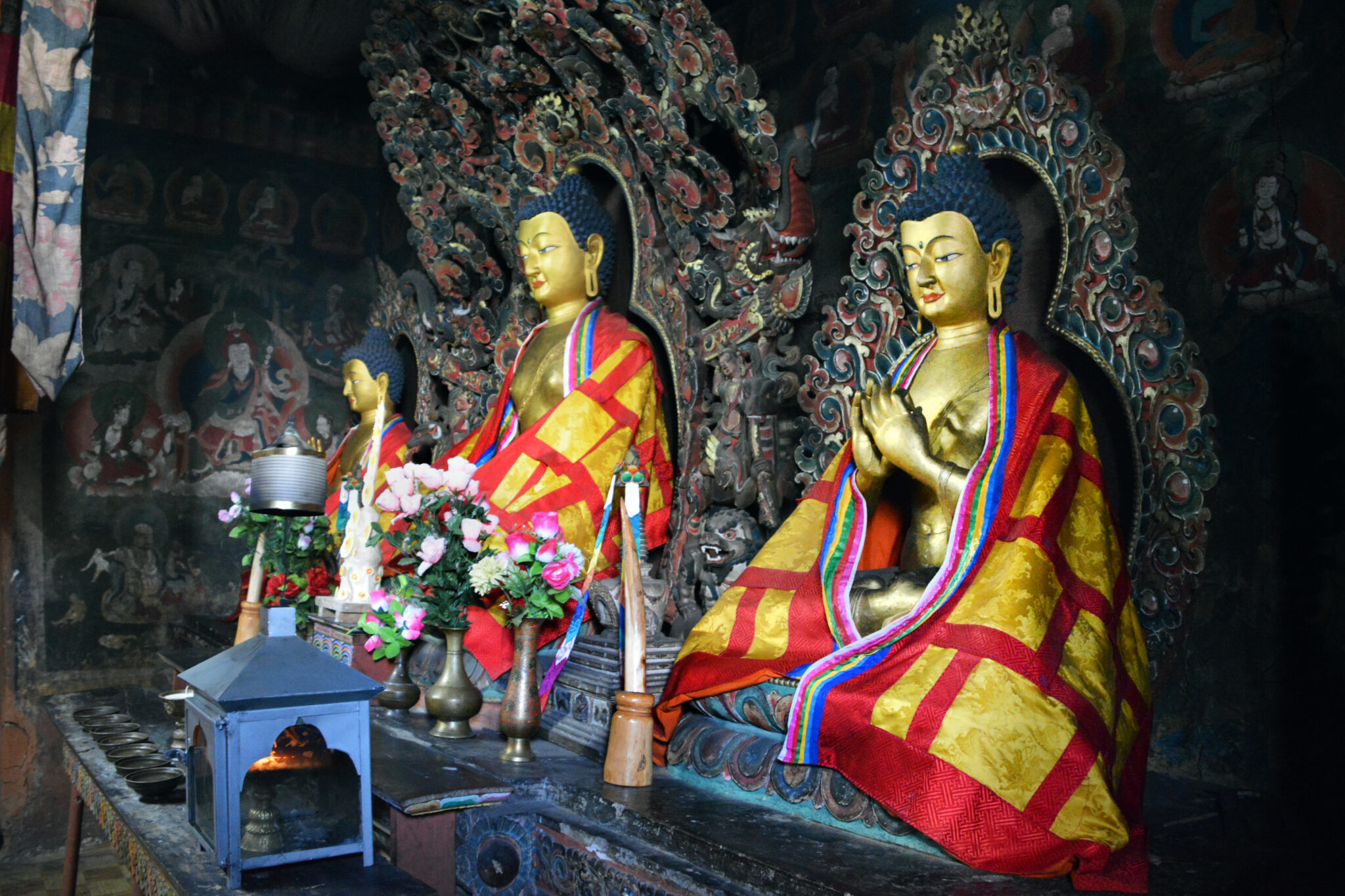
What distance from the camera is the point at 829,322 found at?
3660 mm

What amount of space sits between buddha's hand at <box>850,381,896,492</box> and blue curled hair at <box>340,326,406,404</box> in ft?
13.9

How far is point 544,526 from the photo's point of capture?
11.1 feet

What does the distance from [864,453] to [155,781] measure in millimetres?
2114

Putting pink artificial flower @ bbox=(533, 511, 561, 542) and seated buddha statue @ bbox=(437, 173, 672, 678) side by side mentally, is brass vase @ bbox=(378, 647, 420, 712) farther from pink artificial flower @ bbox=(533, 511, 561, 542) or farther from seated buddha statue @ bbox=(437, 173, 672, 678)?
pink artificial flower @ bbox=(533, 511, 561, 542)

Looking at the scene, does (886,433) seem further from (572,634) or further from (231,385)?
(231,385)

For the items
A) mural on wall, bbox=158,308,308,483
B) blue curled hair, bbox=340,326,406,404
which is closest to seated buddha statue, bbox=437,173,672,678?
blue curled hair, bbox=340,326,406,404

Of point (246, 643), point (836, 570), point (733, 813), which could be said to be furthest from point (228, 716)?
point (836, 570)

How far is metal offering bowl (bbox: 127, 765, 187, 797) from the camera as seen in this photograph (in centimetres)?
281

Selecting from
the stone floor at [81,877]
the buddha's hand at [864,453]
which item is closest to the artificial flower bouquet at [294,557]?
the stone floor at [81,877]

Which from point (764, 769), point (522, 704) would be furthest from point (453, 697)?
point (764, 769)

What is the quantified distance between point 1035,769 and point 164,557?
5.98 metres

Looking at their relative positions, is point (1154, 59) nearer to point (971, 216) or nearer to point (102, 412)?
point (971, 216)

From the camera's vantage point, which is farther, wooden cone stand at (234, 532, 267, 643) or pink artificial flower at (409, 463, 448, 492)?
wooden cone stand at (234, 532, 267, 643)

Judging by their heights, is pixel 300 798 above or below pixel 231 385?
below
